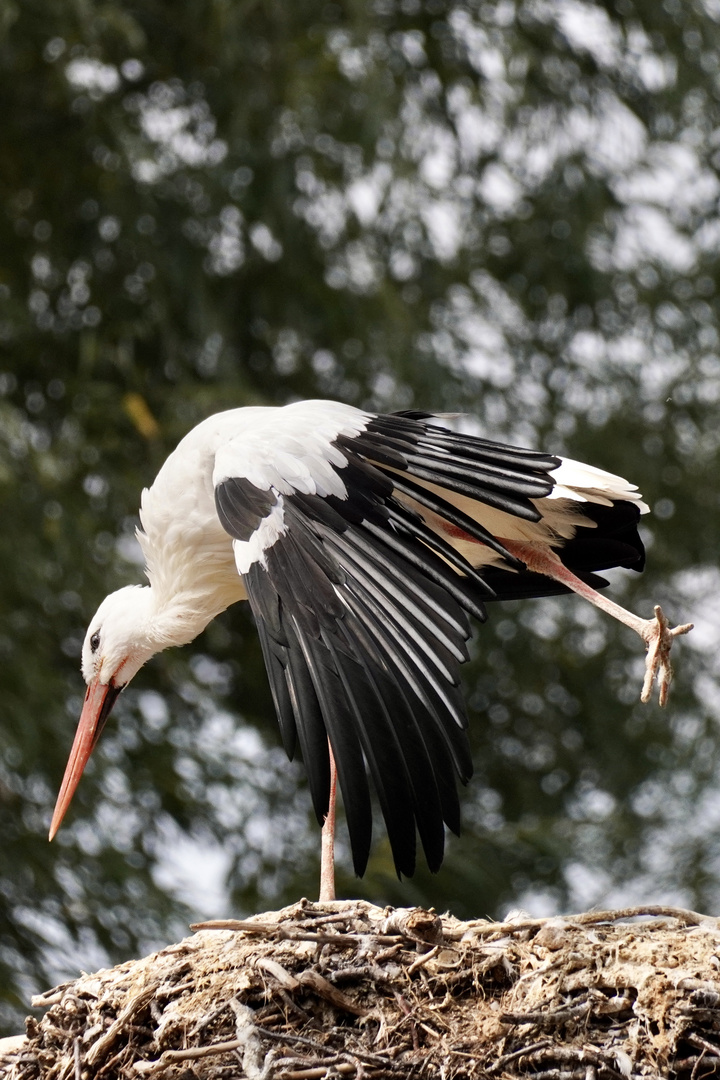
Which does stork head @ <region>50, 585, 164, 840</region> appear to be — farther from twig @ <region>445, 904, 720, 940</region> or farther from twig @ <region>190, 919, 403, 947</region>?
twig @ <region>445, 904, 720, 940</region>

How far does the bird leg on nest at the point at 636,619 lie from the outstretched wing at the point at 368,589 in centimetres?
38

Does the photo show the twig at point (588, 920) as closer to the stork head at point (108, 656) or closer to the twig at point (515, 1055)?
the twig at point (515, 1055)

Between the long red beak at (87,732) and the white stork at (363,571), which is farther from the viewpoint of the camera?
the long red beak at (87,732)

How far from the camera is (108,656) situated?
193 inches

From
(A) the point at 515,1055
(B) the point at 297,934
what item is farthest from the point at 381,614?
(A) the point at 515,1055

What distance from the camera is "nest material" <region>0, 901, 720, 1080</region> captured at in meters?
3.23

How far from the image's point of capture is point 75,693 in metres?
7.02

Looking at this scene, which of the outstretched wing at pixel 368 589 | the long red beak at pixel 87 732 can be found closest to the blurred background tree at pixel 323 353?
the long red beak at pixel 87 732

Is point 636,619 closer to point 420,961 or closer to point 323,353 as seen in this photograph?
point 420,961

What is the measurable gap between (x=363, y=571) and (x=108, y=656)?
1.55 metres

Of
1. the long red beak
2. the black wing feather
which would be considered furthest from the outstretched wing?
the long red beak


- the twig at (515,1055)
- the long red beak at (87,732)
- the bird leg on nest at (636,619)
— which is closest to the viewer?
the twig at (515,1055)

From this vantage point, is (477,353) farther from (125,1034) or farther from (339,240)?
(125,1034)

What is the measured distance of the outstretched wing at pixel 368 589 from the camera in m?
3.33
